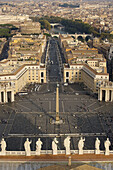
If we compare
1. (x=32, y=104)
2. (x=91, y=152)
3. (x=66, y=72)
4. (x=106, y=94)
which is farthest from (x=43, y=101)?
(x=91, y=152)

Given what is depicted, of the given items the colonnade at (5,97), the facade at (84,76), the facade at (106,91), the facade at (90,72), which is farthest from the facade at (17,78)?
the facade at (106,91)

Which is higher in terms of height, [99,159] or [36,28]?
[99,159]

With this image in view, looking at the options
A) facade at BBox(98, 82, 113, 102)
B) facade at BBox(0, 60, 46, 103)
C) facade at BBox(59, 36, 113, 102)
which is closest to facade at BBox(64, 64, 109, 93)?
facade at BBox(59, 36, 113, 102)

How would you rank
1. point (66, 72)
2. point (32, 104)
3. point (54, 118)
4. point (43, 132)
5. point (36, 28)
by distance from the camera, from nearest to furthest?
point (43, 132)
point (54, 118)
point (32, 104)
point (66, 72)
point (36, 28)

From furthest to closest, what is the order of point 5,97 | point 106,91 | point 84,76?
1. point 84,76
2. point 106,91
3. point 5,97

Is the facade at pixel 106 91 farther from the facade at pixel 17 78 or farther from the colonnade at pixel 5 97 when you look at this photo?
the colonnade at pixel 5 97

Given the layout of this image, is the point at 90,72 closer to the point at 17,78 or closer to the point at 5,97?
the point at 17,78

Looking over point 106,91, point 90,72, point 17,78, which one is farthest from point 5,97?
point 90,72

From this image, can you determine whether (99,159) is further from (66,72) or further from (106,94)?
(66,72)
